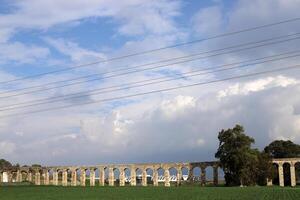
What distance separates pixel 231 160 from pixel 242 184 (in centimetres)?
399

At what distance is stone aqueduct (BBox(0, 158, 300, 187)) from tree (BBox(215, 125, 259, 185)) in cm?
698

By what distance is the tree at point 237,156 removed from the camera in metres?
78.4

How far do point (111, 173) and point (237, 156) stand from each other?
40013 mm

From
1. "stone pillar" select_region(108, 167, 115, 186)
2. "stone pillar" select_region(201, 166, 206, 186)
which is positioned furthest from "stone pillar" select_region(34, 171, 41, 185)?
"stone pillar" select_region(201, 166, 206, 186)

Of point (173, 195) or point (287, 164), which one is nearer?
point (173, 195)

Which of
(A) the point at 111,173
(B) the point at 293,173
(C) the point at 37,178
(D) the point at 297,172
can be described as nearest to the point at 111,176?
(A) the point at 111,173

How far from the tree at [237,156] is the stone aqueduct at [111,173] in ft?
22.9

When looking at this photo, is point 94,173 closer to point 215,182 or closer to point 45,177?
point 45,177

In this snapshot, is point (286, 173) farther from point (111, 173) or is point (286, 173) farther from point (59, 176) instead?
point (59, 176)

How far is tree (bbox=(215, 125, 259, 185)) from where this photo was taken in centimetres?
7838

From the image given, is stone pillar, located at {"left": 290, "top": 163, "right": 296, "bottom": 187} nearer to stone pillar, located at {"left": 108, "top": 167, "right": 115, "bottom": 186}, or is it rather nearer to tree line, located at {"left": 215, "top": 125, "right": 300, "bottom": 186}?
tree line, located at {"left": 215, "top": 125, "right": 300, "bottom": 186}

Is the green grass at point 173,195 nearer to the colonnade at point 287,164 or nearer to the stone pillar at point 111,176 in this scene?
the colonnade at point 287,164

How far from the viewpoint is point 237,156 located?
257ft

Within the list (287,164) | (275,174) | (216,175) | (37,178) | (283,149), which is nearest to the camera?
(275,174)
